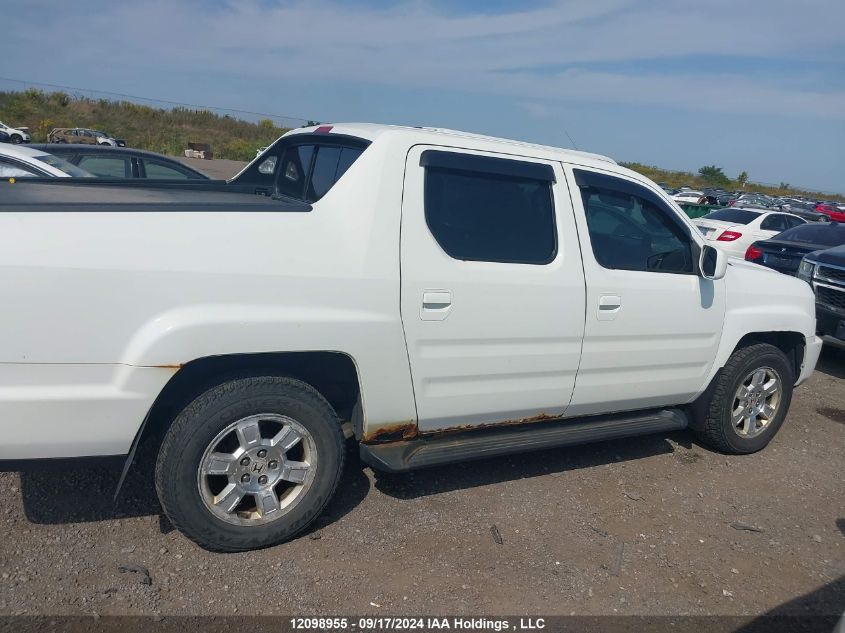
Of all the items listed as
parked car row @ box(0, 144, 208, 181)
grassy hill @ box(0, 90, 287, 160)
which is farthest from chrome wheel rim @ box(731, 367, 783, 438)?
grassy hill @ box(0, 90, 287, 160)

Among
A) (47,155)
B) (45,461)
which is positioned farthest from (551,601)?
(47,155)

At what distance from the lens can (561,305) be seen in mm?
3898

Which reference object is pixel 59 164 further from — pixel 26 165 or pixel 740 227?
pixel 740 227

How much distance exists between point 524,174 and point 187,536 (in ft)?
8.25

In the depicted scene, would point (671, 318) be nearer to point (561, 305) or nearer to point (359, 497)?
point (561, 305)

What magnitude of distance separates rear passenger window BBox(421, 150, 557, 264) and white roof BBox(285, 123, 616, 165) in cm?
9

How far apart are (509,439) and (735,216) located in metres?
15.3

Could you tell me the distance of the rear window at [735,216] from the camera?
16.8m

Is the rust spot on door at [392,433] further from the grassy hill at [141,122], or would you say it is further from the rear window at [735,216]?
the grassy hill at [141,122]

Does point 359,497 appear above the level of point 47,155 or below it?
below

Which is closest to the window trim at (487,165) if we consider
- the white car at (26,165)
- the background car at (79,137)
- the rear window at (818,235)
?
the white car at (26,165)

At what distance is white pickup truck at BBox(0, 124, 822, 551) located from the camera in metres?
2.84

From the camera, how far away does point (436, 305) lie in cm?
351

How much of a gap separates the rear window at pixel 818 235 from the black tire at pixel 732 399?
6974 mm
